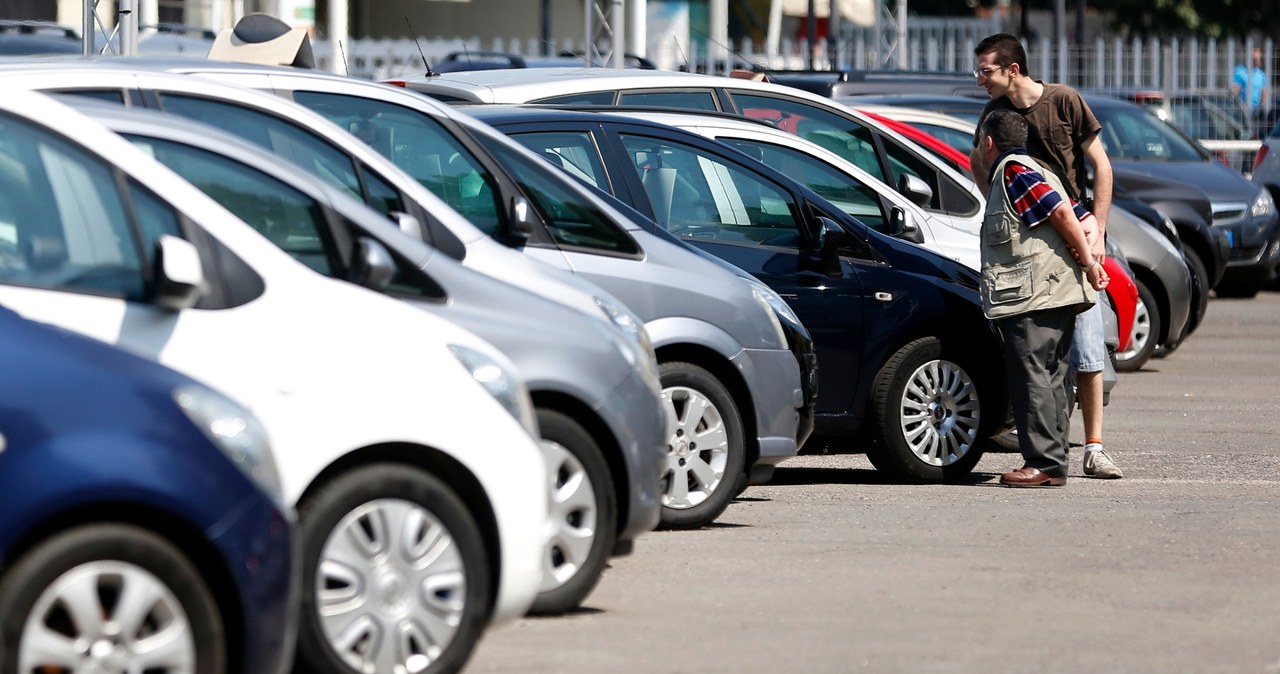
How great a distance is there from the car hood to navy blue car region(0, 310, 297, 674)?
13.8 metres

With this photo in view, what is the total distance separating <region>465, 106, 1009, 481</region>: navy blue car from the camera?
28.8ft

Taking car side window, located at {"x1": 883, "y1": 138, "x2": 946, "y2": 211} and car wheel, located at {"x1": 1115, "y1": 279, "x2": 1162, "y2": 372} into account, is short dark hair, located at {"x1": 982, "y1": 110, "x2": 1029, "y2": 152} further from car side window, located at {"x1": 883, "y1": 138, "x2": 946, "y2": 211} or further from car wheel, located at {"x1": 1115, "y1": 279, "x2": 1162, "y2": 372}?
car wheel, located at {"x1": 1115, "y1": 279, "x2": 1162, "y2": 372}

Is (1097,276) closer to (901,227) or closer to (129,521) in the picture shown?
(901,227)

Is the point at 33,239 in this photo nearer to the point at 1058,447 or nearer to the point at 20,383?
the point at 20,383

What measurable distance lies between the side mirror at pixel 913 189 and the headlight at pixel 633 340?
3.96 m

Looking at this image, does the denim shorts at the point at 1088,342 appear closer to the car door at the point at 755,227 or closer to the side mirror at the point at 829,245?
the car door at the point at 755,227

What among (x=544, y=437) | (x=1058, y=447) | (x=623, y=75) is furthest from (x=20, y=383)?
(x=623, y=75)

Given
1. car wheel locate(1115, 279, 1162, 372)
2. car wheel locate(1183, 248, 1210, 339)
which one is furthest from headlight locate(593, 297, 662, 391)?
car wheel locate(1183, 248, 1210, 339)

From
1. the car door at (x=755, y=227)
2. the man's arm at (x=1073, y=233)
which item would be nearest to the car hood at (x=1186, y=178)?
the man's arm at (x=1073, y=233)

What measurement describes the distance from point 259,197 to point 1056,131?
4640 mm

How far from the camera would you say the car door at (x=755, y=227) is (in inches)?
350

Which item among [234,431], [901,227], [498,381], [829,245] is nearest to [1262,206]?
[901,227]

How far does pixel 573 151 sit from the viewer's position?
8.69m

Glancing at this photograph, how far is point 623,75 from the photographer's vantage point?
36.8 ft
